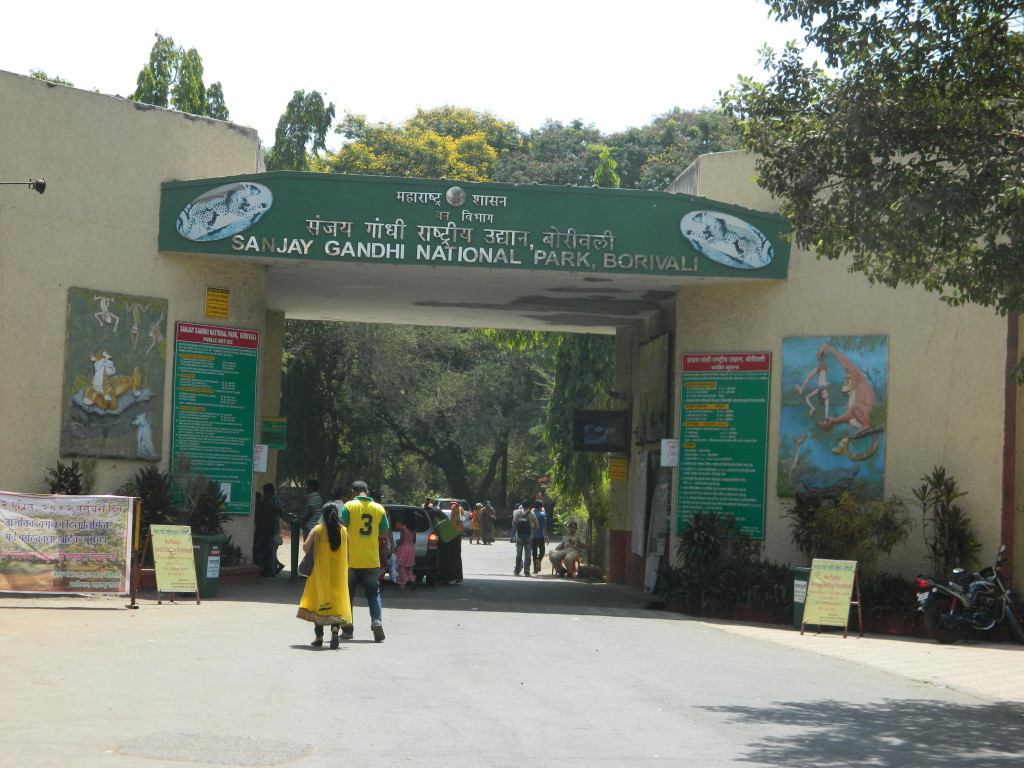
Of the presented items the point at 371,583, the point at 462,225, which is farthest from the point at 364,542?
the point at 462,225

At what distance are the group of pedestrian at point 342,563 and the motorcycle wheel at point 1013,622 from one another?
854 centimetres

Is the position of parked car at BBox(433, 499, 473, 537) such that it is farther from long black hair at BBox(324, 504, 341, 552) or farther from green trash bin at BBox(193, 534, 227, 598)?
long black hair at BBox(324, 504, 341, 552)

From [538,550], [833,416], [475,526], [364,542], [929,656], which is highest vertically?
[833,416]

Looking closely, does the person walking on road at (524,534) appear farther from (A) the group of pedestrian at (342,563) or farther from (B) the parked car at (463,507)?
(B) the parked car at (463,507)

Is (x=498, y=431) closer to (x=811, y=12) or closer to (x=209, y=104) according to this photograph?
(x=209, y=104)

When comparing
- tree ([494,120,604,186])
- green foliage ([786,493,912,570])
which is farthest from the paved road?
tree ([494,120,604,186])

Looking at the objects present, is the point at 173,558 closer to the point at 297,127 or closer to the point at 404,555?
the point at 404,555

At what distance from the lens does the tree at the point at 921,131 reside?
1150cm

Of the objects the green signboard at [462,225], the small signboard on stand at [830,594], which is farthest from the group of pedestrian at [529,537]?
the small signboard on stand at [830,594]

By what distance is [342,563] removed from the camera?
1315 centimetres

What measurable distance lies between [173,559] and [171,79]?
27174 mm

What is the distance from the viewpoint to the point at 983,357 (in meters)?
19.0

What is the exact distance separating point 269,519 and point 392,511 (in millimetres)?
2213

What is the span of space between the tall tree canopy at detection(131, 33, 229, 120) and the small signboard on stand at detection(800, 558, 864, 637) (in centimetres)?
2830
